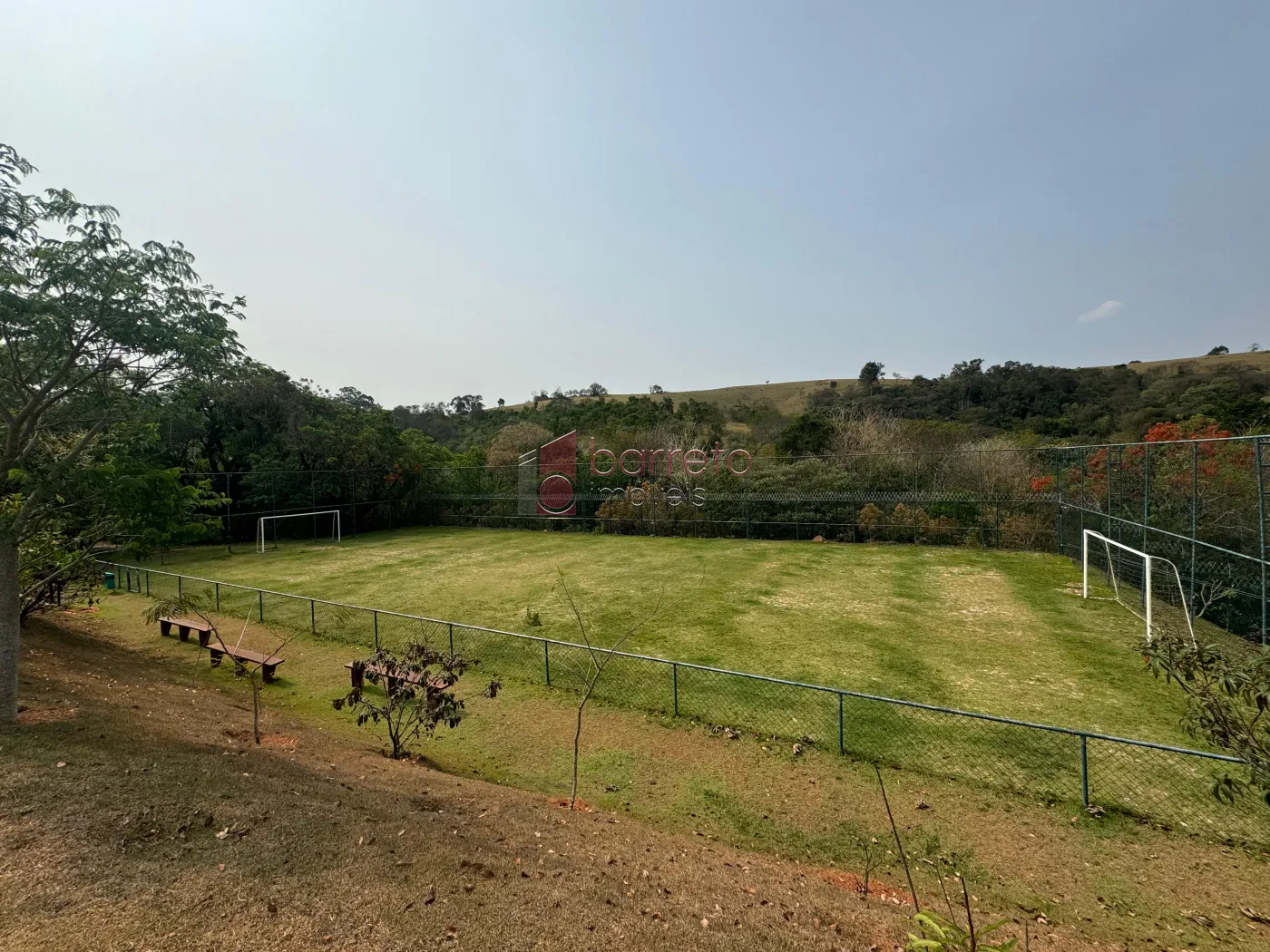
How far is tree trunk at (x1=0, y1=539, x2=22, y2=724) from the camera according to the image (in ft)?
18.4

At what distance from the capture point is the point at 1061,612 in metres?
11.6

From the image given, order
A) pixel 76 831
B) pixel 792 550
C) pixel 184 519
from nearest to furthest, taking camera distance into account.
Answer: pixel 76 831 < pixel 184 519 < pixel 792 550

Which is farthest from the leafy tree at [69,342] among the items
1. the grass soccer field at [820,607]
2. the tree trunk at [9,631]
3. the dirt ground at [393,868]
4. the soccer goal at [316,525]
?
the soccer goal at [316,525]

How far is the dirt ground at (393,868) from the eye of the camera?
10.5ft

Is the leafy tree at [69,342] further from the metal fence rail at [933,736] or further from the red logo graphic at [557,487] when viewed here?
the red logo graphic at [557,487]

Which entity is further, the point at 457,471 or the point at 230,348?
the point at 457,471

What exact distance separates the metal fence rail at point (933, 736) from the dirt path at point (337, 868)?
231 cm

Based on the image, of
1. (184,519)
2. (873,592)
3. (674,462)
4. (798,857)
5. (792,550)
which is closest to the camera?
(798,857)

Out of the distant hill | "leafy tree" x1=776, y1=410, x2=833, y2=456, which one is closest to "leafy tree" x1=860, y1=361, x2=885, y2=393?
the distant hill

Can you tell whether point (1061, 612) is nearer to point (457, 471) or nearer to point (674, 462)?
point (674, 462)

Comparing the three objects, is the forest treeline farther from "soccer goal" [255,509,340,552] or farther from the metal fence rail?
the metal fence rail

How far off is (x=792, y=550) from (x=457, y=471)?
18286 mm

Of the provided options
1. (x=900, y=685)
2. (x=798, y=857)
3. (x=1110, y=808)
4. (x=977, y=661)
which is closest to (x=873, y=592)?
(x=977, y=661)

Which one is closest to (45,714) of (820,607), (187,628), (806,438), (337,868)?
(337,868)
